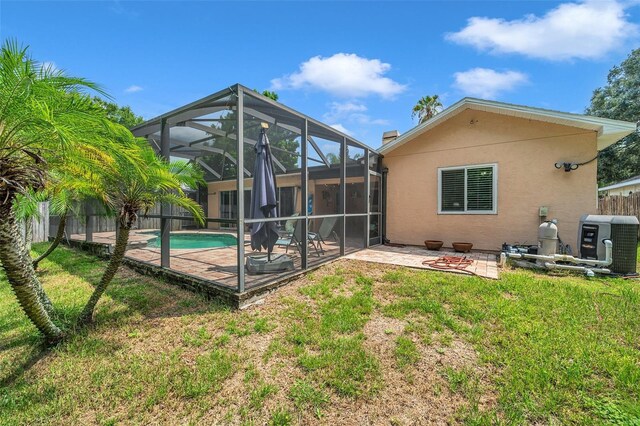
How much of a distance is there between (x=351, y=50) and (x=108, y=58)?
7.79 metres

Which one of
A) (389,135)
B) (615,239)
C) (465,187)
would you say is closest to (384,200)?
(465,187)

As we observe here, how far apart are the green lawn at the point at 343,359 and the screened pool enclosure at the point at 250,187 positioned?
3.64 ft

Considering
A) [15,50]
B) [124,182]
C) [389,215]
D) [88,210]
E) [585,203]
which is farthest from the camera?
[389,215]

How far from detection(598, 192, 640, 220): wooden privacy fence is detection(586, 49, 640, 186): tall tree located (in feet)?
38.9

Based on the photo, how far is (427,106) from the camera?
19.4 meters

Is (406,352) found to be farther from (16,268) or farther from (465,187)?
(465,187)

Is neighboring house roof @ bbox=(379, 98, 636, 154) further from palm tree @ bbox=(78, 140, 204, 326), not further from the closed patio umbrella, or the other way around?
palm tree @ bbox=(78, 140, 204, 326)

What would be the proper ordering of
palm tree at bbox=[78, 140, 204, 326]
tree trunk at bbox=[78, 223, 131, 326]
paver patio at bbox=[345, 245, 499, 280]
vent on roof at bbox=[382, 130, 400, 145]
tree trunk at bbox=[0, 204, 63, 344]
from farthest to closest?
1. vent on roof at bbox=[382, 130, 400, 145]
2. paver patio at bbox=[345, 245, 499, 280]
3. tree trunk at bbox=[78, 223, 131, 326]
4. palm tree at bbox=[78, 140, 204, 326]
5. tree trunk at bbox=[0, 204, 63, 344]

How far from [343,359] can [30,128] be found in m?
3.27

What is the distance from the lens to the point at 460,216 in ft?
26.5

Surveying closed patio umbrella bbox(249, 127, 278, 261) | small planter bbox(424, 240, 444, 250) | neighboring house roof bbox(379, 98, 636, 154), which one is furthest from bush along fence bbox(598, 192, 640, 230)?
closed patio umbrella bbox(249, 127, 278, 261)

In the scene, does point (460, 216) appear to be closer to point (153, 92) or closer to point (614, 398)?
point (614, 398)

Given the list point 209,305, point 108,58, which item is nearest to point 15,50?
point 209,305

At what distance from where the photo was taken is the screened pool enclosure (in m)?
4.31
